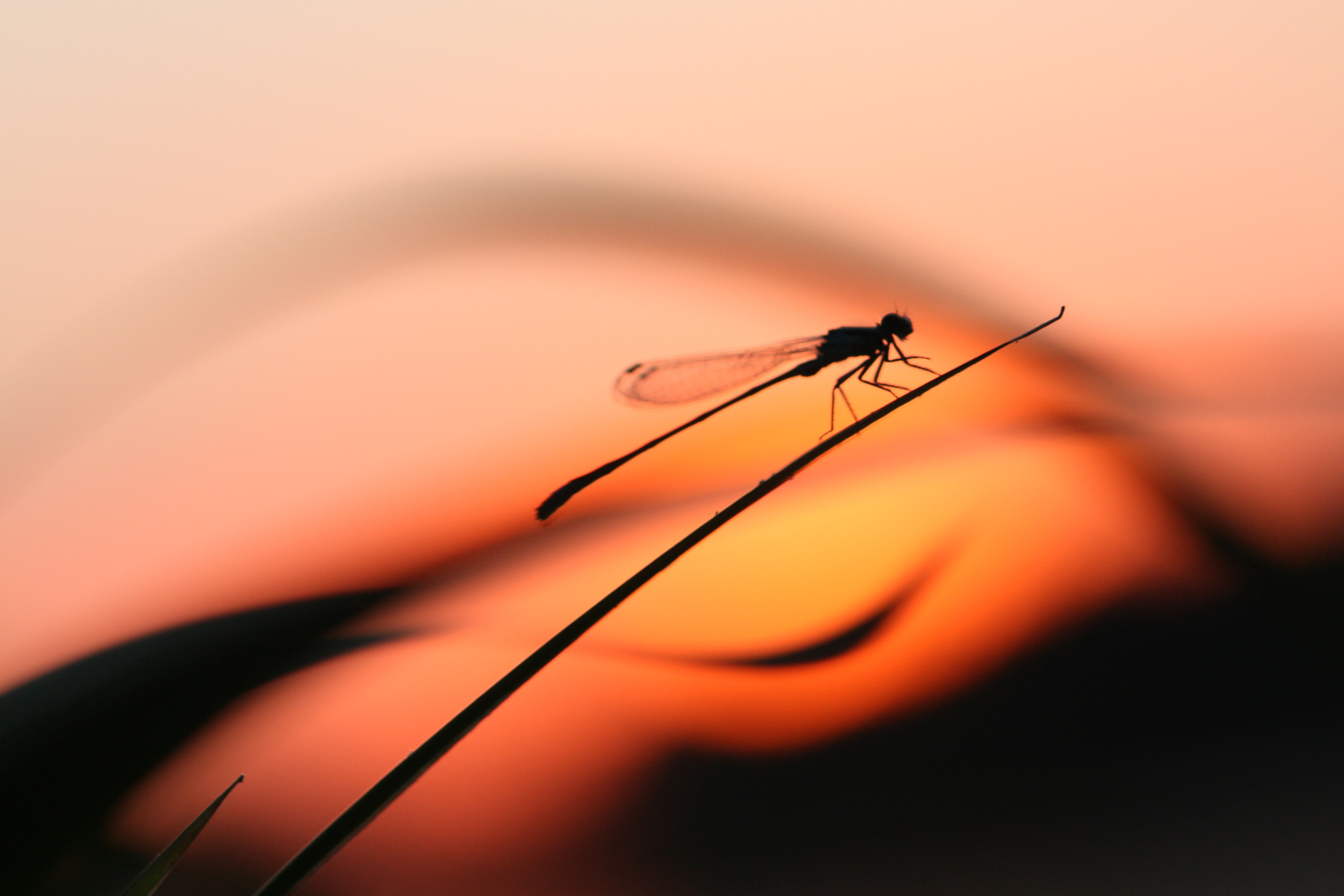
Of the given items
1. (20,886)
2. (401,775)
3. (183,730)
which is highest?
(401,775)

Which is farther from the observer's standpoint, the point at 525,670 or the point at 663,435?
the point at 663,435

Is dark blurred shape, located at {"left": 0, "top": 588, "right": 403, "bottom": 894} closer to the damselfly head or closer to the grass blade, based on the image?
the grass blade

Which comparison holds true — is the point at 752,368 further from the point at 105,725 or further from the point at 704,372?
the point at 105,725

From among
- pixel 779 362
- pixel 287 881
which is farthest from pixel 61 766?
pixel 779 362

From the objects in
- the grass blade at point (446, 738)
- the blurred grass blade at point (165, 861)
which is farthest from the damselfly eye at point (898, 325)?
the blurred grass blade at point (165, 861)

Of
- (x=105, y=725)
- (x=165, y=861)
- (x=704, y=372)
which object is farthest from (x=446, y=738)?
(x=704, y=372)

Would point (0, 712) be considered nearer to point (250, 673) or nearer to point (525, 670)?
point (250, 673)
